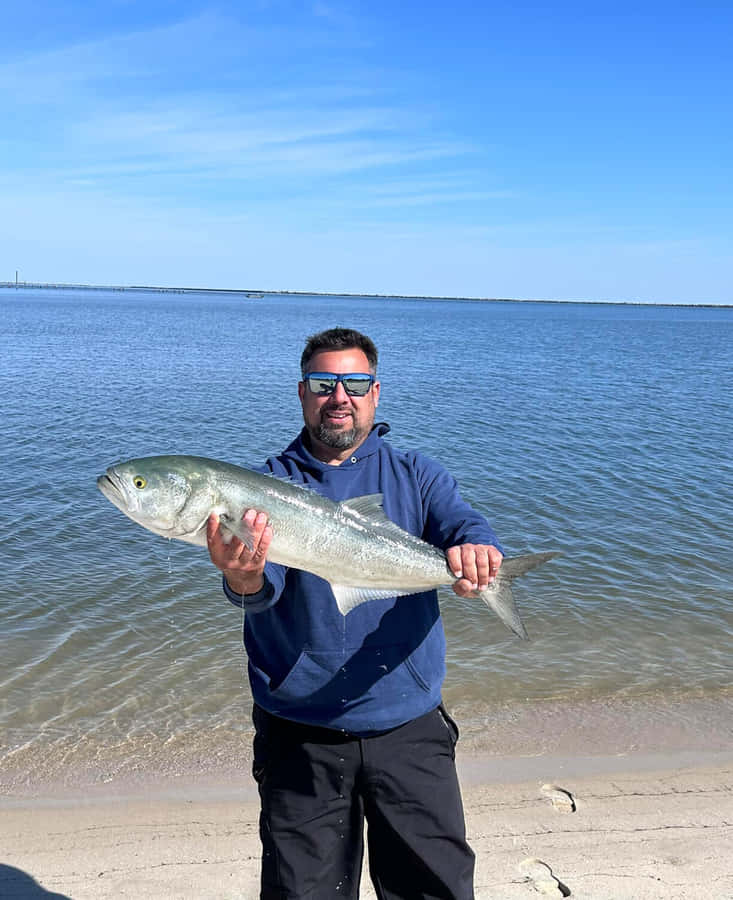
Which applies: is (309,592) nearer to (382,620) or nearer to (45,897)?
(382,620)

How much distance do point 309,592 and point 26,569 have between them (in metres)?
10.5

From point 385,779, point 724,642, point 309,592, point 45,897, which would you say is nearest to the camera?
point 385,779

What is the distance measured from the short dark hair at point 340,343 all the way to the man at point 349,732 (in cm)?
113

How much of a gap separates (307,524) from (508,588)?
128cm

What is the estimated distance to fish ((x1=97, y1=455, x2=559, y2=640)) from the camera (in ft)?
14.5

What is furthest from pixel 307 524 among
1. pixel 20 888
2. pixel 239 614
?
pixel 239 614

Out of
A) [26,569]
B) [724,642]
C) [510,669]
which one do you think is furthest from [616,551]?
[26,569]

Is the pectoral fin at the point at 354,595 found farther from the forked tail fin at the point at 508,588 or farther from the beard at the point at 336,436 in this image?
the beard at the point at 336,436

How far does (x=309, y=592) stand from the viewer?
4398 millimetres

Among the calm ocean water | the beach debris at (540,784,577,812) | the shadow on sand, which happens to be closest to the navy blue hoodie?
the shadow on sand

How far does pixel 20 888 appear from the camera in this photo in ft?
19.1

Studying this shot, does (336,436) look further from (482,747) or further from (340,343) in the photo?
(482,747)

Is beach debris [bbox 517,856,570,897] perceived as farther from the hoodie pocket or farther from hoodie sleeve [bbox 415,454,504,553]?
hoodie sleeve [bbox 415,454,504,553]

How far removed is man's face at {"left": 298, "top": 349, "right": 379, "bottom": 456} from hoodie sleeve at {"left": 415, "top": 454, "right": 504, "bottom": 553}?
433mm
